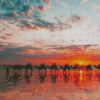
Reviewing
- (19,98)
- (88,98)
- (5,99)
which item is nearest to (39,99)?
(19,98)

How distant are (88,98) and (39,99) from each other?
6232 mm

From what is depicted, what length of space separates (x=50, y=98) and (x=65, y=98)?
73.9 inches

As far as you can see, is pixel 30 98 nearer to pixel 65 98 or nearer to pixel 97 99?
pixel 65 98

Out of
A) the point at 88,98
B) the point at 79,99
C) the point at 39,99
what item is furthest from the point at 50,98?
the point at 88,98

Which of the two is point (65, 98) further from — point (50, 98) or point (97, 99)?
point (97, 99)

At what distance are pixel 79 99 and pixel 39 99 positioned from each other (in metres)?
4.93

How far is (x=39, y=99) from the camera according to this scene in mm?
16266

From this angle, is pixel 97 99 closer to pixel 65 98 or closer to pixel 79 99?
pixel 79 99

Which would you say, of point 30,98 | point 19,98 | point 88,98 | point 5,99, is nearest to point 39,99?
point 30,98

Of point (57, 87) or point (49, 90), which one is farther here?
point (57, 87)

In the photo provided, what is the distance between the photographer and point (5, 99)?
16.2m

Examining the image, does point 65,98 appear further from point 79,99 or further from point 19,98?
point 19,98

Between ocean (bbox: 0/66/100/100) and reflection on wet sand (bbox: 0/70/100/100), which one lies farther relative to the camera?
reflection on wet sand (bbox: 0/70/100/100)

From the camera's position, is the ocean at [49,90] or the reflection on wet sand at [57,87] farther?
the reflection on wet sand at [57,87]
